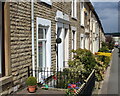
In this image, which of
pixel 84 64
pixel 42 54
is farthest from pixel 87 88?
pixel 84 64

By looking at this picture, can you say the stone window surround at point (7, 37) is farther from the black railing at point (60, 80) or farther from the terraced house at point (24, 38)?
the black railing at point (60, 80)

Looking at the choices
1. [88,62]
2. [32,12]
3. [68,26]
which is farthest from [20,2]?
[68,26]

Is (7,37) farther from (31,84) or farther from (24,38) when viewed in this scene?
(31,84)

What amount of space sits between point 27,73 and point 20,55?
745 mm

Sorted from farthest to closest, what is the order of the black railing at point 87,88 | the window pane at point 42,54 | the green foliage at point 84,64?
the green foliage at point 84,64 → the window pane at point 42,54 → the black railing at point 87,88

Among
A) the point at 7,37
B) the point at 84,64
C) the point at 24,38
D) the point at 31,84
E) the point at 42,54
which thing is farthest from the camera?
the point at 84,64

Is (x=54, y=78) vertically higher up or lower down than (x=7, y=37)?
lower down

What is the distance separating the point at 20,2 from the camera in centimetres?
565

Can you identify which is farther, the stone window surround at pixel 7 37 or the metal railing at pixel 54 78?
the metal railing at pixel 54 78

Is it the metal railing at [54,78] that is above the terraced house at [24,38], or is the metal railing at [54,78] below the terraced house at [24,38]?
below

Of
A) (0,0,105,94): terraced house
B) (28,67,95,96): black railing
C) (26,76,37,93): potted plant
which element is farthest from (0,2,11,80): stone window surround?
(28,67,95,96): black railing

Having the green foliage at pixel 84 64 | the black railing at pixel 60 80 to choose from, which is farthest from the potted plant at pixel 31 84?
the green foliage at pixel 84 64

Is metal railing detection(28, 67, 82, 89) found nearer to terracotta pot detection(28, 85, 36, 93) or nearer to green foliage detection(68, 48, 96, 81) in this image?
green foliage detection(68, 48, 96, 81)

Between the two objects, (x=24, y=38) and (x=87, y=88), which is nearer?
(x=24, y=38)
